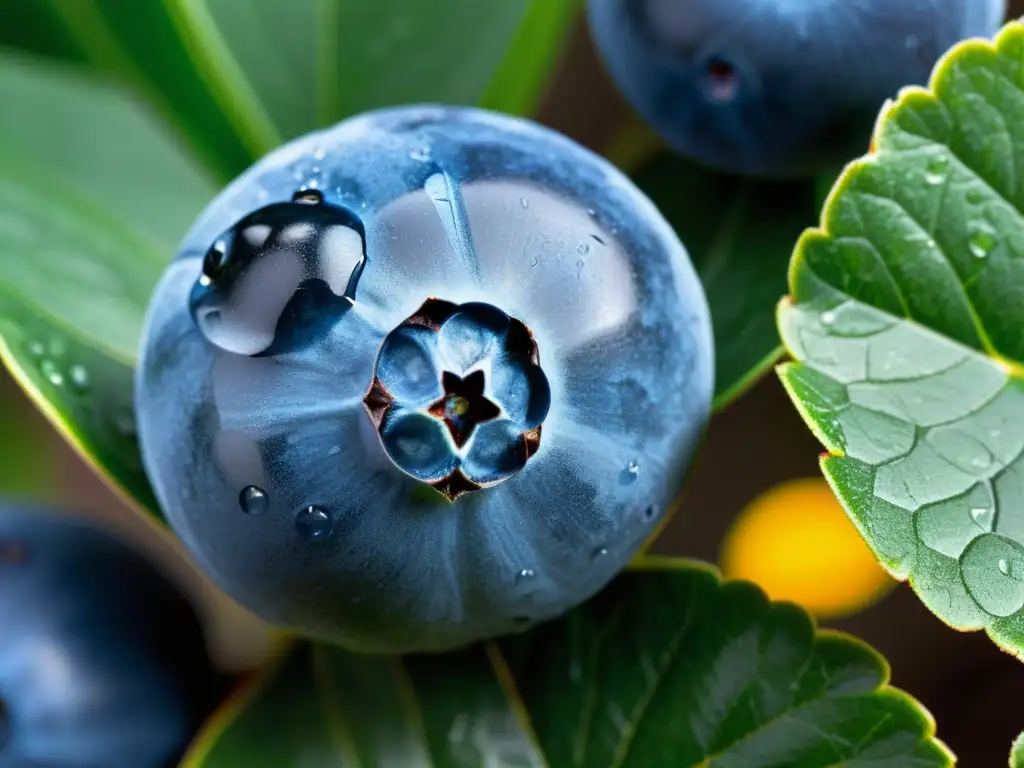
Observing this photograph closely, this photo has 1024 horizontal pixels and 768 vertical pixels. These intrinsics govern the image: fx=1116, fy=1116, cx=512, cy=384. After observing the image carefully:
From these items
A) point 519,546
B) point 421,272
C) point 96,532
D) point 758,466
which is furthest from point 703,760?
point 758,466

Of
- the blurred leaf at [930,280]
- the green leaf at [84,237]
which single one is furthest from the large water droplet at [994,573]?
the green leaf at [84,237]

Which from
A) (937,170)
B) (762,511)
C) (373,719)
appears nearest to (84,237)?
(373,719)

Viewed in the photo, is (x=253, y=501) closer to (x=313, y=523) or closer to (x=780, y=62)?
(x=313, y=523)

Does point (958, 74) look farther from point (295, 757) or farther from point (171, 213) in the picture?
point (171, 213)

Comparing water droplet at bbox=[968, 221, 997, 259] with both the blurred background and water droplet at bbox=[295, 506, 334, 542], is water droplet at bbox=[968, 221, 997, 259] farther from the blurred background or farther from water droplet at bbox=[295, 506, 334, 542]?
the blurred background


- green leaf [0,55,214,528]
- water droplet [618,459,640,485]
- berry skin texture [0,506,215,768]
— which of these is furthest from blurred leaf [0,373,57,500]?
water droplet [618,459,640,485]

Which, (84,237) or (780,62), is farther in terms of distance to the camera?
(84,237)

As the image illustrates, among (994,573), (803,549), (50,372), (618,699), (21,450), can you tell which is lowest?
(803,549)
